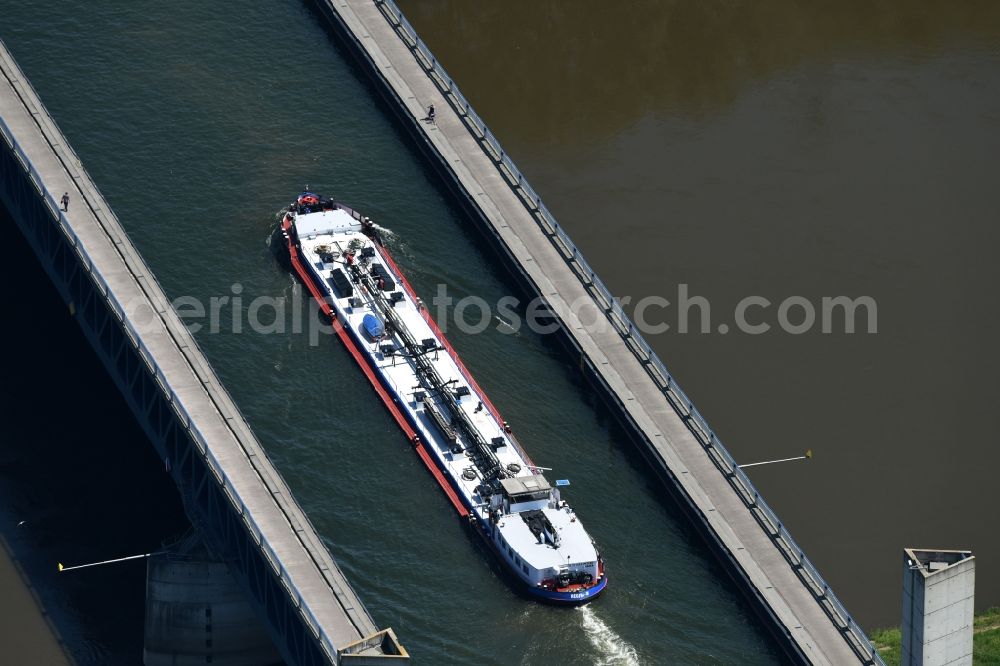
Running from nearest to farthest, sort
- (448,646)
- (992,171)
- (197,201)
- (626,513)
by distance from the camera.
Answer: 1. (448,646)
2. (626,513)
3. (197,201)
4. (992,171)

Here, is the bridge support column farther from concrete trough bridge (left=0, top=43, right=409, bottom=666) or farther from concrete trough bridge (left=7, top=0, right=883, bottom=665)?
concrete trough bridge (left=7, top=0, right=883, bottom=665)

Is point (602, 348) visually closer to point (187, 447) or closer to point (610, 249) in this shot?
point (610, 249)

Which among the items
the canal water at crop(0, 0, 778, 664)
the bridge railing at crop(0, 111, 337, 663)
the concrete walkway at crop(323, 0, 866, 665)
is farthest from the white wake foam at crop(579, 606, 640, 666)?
the bridge railing at crop(0, 111, 337, 663)

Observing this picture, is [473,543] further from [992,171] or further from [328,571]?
[992,171]

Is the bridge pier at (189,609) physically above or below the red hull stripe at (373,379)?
below

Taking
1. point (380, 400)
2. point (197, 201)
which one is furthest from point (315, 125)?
point (380, 400)

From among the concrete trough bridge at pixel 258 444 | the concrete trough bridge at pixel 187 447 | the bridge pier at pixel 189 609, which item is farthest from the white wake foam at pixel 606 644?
the bridge pier at pixel 189 609

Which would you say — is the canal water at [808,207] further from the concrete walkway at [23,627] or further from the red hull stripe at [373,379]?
the concrete walkway at [23,627]
